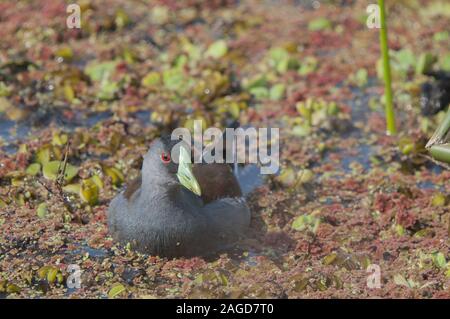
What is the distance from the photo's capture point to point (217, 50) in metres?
9.94

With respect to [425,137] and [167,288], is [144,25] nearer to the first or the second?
[425,137]

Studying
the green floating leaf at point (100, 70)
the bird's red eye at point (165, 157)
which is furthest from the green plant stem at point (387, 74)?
the green floating leaf at point (100, 70)

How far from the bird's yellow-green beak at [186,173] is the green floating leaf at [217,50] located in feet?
11.4

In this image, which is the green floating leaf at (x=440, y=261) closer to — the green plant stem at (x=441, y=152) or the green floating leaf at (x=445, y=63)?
the green plant stem at (x=441, y=152)

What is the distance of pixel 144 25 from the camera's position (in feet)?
35.0

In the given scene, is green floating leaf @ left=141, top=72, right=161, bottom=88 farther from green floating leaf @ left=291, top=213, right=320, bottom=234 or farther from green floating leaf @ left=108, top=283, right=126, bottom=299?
green floating leaf @ left=108, top=283, right=126, bottom=299

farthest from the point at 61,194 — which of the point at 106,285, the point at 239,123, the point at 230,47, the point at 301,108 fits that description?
the point at 230,47

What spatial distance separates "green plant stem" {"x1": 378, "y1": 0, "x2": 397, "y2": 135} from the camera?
772 centimetres

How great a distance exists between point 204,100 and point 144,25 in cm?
201

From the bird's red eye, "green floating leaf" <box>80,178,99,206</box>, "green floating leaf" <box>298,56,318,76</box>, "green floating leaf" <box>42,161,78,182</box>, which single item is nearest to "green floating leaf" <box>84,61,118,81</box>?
"green floating leaf" <box>42,161,78,182</box>

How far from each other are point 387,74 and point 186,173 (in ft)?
7.70

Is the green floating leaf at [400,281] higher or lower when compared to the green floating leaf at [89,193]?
lower

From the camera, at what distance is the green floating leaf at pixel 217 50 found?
32.6 ft

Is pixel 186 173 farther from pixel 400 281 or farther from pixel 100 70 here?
pixel 100 70
